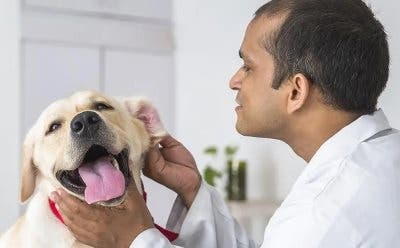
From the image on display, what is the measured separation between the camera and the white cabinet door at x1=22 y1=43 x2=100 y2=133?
396 cm

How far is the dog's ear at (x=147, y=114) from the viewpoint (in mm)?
1515

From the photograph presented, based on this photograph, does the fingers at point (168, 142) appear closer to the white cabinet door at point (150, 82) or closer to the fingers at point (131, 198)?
the fingers at point (131, 198)

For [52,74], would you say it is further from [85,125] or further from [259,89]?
[259,89]

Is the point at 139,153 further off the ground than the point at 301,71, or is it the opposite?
the point at 301,71

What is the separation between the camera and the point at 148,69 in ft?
14.9

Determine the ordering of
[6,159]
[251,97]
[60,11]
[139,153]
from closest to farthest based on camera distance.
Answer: [251,97]
[139,153]
[6,159]
[60,11]

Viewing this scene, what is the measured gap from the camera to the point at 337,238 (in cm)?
101

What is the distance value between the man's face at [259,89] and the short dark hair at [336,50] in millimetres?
35

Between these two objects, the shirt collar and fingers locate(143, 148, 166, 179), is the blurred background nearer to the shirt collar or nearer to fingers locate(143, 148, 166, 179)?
fingers locate(143, 148, 166, 179)

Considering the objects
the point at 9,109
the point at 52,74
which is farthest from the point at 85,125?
the point at 52,74

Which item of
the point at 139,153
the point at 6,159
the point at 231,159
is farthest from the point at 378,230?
the point at 6,159

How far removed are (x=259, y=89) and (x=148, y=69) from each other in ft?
10.9

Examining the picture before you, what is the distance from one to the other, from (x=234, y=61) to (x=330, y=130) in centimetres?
284

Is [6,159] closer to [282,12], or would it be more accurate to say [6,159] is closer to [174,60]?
[174,60]
